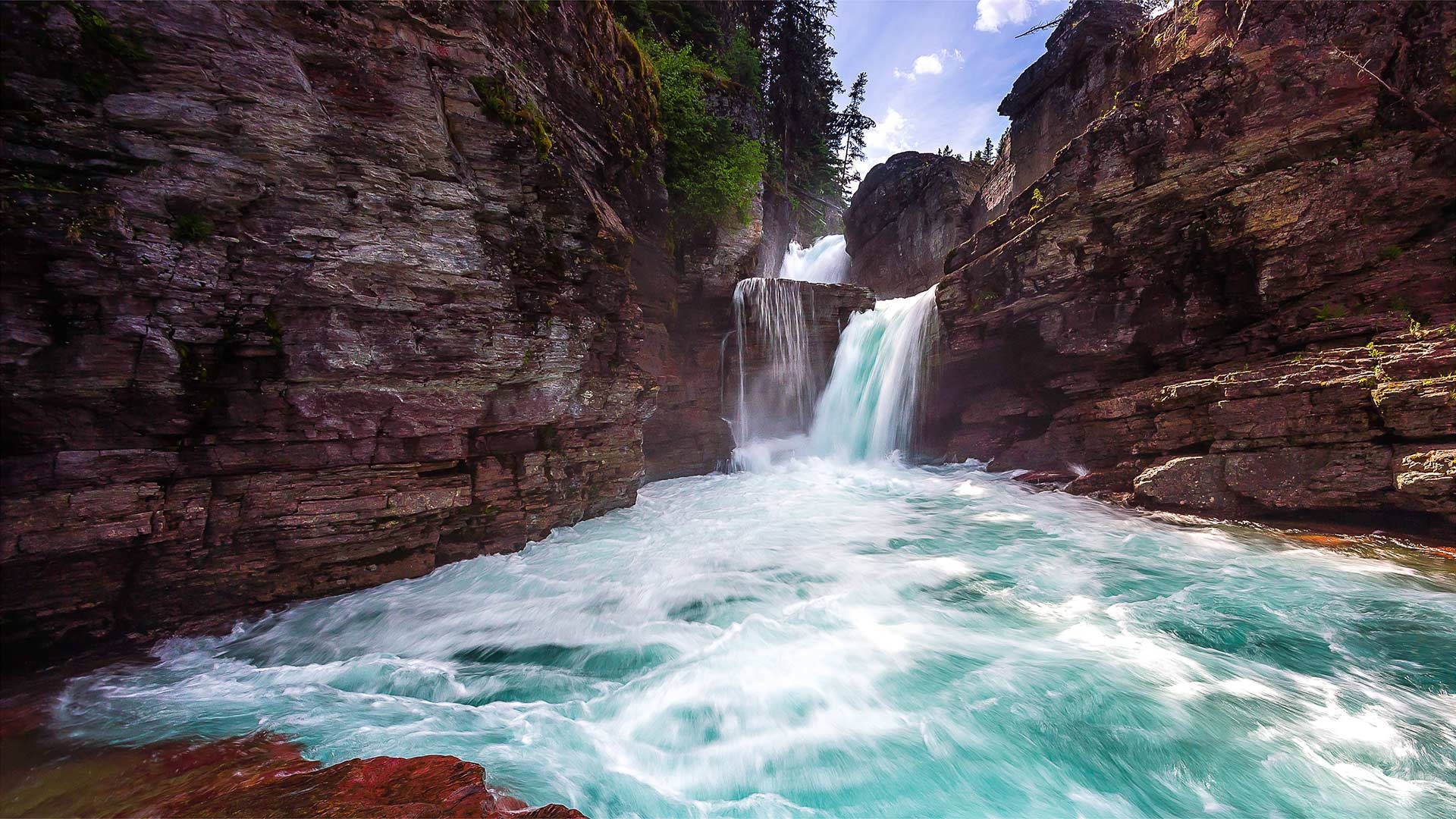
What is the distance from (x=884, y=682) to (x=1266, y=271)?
9.41 m

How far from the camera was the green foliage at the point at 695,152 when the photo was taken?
12.3 m


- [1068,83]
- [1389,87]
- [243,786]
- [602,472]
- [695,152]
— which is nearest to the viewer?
[243,786]

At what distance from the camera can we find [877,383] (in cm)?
1517

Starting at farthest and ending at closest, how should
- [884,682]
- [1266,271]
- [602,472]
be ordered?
1. [602,472]
2. [1266,271]
3. [884,682]

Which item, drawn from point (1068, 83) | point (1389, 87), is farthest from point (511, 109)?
point (1068, 83)

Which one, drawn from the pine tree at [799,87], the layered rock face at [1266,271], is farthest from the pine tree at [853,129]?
the layered rock face at [1266,271]

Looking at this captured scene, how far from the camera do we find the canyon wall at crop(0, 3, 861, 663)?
448 centimetres

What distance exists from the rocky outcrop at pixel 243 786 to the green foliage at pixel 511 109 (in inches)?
304

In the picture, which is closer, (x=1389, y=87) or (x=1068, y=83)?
(x=1389, y=87)

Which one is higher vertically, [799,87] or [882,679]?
[799,87]

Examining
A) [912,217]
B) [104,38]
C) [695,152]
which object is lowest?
[104,38]

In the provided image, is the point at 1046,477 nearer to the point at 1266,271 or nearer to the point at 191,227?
the point at 1266,271

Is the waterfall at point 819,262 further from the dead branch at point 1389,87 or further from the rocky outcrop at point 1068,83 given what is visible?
the dead branch at point 1389,87

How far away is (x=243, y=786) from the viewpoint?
2654 mm
